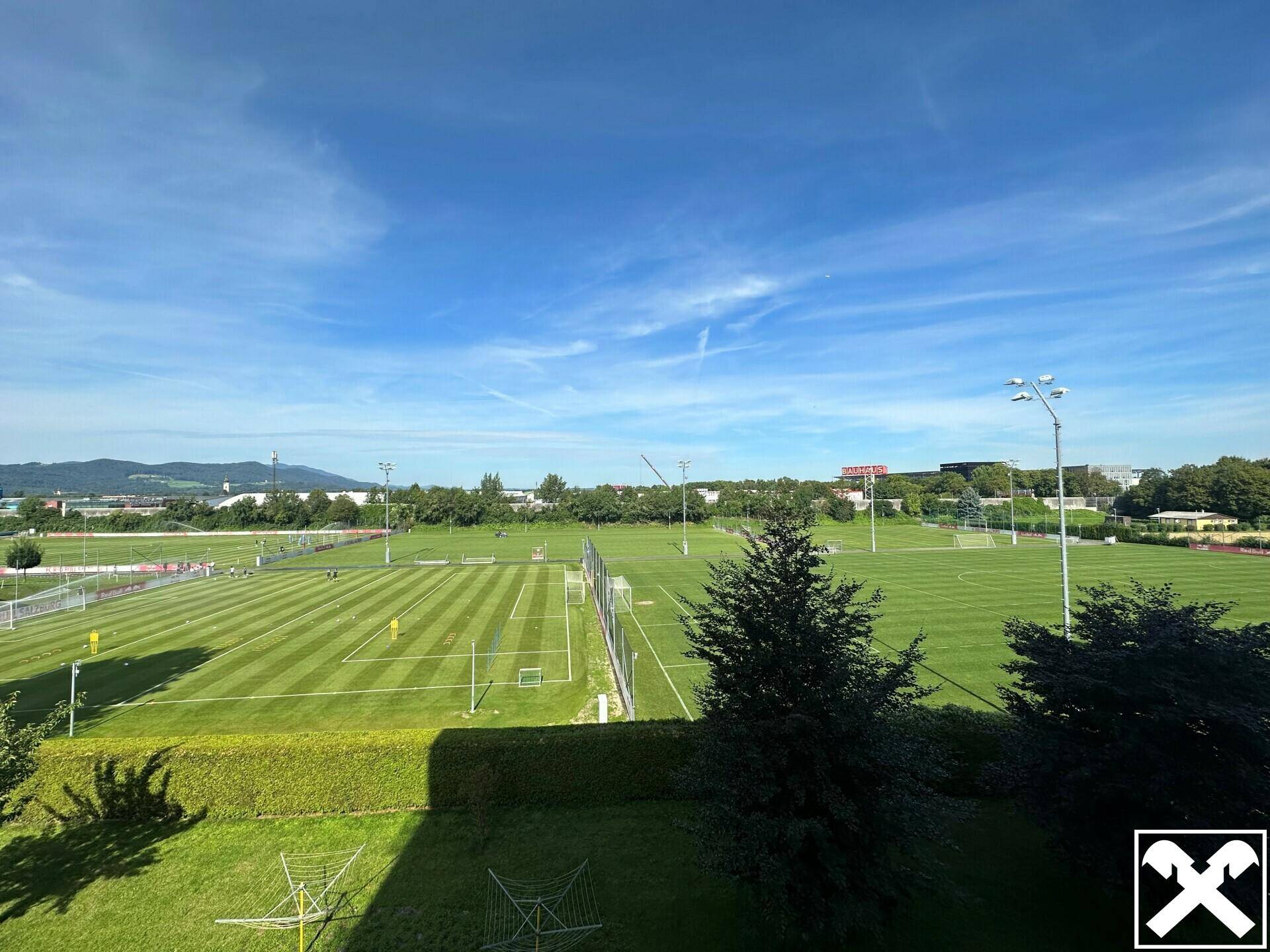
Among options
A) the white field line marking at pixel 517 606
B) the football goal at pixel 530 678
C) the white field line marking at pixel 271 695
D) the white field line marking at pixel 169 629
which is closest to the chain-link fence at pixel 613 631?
the football goal at pixel 530 678

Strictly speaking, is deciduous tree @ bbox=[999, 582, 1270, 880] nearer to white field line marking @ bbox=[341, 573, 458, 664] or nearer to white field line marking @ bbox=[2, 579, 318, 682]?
white field line marking @ bbox=[341, 573, 458, 664]

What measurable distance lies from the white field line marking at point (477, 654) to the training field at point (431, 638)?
114 millimetres

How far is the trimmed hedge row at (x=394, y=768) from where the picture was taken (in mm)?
12289

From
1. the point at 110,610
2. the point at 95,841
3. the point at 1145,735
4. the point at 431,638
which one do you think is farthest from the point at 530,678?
the point at 110,610

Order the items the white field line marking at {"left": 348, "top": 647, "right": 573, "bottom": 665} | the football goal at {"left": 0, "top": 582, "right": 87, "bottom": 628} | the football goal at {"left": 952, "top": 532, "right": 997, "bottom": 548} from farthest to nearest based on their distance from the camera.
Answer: the football goal at {"left": 952, "top": 532, "right": 997, "bottom": 548} < the football goal at {"left": 0, "top": 582, "right": 87, "bottom": 628} < the white field line marking at {"left": 348, "top": 647, "right": 573, "bottom": 665}

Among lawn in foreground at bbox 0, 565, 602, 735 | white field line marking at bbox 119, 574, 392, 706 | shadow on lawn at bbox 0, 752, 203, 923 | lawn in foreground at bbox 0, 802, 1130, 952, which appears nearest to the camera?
lawn in foreground at bbox 0, 802, 1130, 952

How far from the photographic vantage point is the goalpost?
1497 inches

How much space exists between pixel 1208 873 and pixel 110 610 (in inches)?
2111

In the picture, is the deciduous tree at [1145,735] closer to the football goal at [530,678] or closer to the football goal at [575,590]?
the football goal at [530,678]

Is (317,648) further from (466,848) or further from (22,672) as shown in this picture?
(466,848)

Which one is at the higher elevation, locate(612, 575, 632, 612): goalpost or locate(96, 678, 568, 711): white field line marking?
locate(612, 575, 632, 612): goalpost

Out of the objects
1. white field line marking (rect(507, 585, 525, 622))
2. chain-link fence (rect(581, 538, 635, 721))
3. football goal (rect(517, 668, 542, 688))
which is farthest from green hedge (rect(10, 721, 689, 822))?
white field line marking (rect(507, 585, 525, 622))

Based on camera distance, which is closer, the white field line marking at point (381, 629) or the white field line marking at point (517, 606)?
the white field line marking at point (381, 629)

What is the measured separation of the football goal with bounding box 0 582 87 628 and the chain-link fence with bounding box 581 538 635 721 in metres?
35.1
